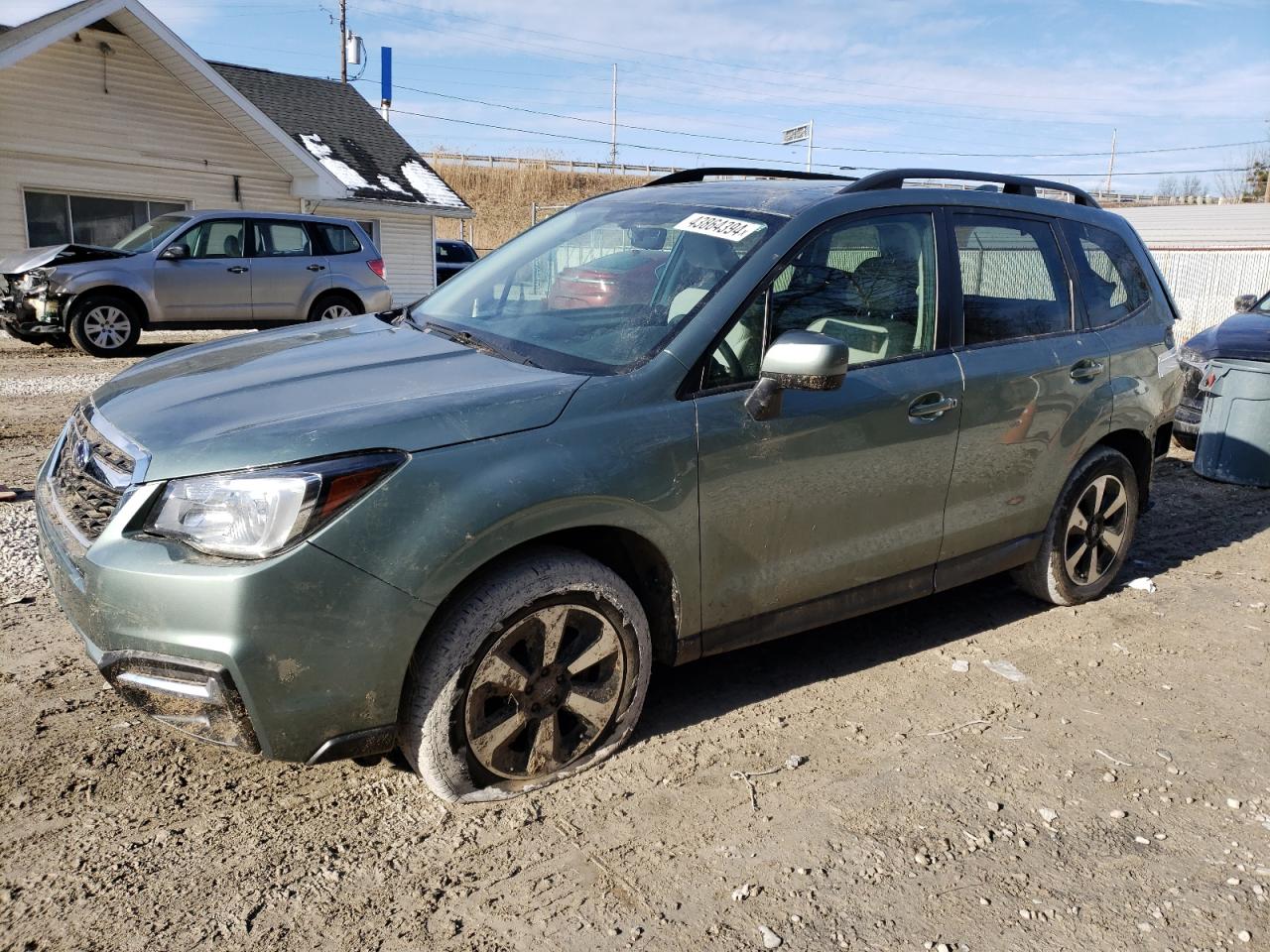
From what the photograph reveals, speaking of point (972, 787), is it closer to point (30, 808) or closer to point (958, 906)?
point (958, 906)

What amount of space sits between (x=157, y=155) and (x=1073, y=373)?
18901mm

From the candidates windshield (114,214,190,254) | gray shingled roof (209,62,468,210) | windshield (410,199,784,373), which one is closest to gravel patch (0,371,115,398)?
windshield (114,214,190,254)

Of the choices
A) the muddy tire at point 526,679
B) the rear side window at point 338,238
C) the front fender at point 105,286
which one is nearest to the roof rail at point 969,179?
the muddy tire at point 526,679

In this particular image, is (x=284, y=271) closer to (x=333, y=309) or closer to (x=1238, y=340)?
(x=333, y=309)

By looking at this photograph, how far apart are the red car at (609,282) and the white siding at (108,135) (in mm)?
17316

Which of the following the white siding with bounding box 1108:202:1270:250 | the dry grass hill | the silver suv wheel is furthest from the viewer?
the dry grass hill

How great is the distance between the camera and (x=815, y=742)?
3453mm

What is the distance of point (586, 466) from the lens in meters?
2.88

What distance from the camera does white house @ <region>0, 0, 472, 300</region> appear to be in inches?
672

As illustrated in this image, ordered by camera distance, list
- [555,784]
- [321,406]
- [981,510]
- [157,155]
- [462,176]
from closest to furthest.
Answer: [321,406]
[555,784]
[981,510]
[157,155]
[462,176]

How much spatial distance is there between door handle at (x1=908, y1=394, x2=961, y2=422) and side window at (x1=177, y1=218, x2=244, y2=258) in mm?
12362

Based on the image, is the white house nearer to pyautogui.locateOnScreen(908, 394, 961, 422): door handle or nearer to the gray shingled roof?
the gray shingled roof

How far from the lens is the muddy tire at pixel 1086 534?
4539 millimetres

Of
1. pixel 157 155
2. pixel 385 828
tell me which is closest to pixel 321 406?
pixel 385 828
